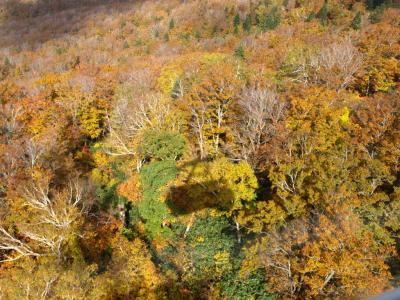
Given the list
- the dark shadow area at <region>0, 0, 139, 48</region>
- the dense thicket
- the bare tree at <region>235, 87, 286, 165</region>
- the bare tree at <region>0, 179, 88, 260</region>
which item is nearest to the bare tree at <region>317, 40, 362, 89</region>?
the dense thicket

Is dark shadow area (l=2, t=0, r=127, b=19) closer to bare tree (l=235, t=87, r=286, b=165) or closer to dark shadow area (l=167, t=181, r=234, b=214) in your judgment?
bare tree (l=235, t=87, r=286, b=165)

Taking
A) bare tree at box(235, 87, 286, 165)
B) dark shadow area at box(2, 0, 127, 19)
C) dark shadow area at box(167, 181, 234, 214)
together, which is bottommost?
dark shadow area at box(167, 181, 234, 214)

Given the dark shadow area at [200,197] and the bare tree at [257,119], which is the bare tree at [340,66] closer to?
the bare tree at [257,119]

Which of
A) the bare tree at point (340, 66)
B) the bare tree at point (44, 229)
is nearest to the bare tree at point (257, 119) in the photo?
the bare tree at point (340, 66)

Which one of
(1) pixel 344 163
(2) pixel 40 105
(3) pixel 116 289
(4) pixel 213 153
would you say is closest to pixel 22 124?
(2) pixel 40 105

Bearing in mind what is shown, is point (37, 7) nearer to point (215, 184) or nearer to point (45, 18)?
point (45, 18)
